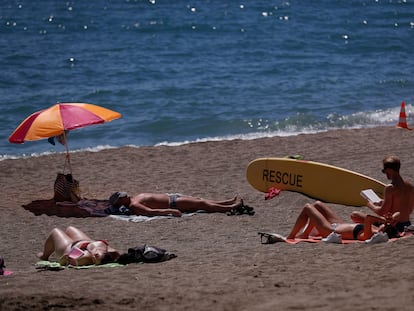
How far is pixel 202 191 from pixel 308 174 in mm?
1700

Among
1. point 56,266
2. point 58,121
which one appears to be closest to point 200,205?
point 58,121

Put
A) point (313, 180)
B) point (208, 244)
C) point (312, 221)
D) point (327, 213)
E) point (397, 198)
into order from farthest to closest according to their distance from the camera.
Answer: point (313, 180) → point (208, 244) → point (327, 213) → point (312, 221) → point (397, 198)

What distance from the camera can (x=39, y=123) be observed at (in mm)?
12375

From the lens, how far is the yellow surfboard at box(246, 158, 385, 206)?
11609 millimetres

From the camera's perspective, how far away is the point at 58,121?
12.3 metres

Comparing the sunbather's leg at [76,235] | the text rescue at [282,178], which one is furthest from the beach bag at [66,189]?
the sunbather's leg at [76,235]

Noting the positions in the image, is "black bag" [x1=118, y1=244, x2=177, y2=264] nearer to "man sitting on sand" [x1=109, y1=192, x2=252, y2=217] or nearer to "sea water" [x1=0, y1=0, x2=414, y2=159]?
"man sitting on sand" [x1=109, y1=192, x2=252, y2=217]

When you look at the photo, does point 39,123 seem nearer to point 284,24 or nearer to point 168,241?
point 168,241

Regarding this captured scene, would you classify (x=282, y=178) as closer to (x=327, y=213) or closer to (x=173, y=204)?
(x=173, y=204)

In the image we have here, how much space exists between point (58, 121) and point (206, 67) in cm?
1364

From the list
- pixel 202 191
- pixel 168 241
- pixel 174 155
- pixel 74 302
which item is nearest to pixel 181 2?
pixel 174 155

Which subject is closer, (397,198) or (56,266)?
(56,266)

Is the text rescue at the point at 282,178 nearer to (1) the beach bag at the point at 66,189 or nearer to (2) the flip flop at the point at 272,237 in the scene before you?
(2) the flip flop at the point at 272,237

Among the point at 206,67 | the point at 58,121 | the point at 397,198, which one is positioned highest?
the point at 206,67
